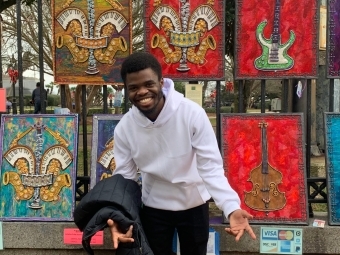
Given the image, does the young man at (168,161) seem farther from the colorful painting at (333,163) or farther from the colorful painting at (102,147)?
the colorful painting at (333,163)

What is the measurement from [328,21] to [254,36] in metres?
0.54

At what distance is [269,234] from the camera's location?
3277 mm

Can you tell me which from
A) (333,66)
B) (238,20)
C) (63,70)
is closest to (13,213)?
(63,70)

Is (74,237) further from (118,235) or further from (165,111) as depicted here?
(165,111)

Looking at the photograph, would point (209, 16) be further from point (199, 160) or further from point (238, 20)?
point (199, 160)

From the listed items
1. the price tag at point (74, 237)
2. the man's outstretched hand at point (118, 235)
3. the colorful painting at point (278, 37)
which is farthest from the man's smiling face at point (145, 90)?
the price tag at point (74, 237)

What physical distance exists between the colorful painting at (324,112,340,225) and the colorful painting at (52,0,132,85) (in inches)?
62.3

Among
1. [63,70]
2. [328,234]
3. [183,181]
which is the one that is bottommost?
[328,234]

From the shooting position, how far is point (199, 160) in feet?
7.43

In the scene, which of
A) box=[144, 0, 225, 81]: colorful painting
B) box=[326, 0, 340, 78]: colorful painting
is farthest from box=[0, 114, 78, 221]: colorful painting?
box=[326, 0, 340, 78]: colorful painting

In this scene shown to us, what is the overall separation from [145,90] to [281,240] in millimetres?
1752

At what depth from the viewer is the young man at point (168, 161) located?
218 cm

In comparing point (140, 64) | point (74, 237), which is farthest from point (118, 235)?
point (74, 237)

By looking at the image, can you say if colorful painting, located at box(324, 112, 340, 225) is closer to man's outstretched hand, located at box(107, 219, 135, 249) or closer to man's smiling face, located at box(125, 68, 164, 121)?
man's smiling face, located at box(125, 68, 164, 121)
